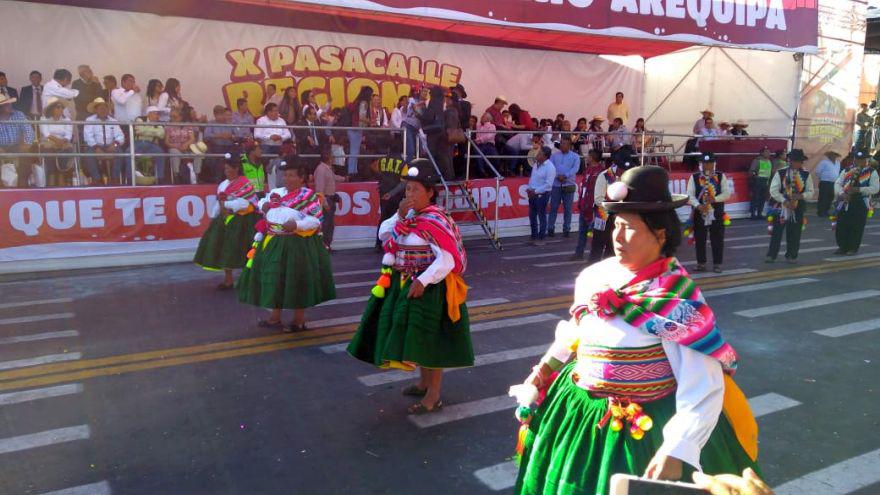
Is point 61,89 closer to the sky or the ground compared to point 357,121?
closer to the sky

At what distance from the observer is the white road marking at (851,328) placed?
7761 millimetres

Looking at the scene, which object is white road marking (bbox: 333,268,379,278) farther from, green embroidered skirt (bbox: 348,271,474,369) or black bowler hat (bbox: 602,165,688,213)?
black bowler hat (bbox: 602,165,688,213)

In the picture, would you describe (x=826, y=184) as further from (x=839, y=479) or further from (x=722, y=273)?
(x=839, y=479)

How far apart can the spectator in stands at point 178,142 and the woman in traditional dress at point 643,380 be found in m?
11.6

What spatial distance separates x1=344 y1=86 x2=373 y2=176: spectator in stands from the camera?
14.5 meters

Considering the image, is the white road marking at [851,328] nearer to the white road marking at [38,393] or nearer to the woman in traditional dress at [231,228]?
the woman in traditional dress at [231,228]

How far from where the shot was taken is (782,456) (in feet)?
15.4

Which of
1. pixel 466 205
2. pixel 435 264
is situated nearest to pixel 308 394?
pixel 435 264

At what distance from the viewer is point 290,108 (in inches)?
587

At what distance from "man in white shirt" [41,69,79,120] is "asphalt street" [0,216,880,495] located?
179 inches

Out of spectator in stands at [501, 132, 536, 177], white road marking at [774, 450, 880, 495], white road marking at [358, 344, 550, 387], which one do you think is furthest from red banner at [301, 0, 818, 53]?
→ white road marking at [774, 450, 880, 495]

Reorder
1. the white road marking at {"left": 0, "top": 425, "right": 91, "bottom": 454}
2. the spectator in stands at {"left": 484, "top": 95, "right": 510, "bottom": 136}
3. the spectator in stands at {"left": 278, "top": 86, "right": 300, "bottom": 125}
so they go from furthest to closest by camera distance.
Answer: the spectator in stands at {"left": 484, "top": 95, "right": 510, "bottom": 136} < the spectator in stands at {"left": 278, "top": 86, "right": 300, "bottom": 125} < the white road marking at {"left": 0, "top": 425, "right": 91, "bottom": 454}

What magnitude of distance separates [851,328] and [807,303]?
3.90ft

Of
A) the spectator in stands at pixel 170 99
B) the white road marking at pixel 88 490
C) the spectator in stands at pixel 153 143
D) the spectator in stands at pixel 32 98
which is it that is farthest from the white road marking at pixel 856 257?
the spectator in stands at pixel 32 98
